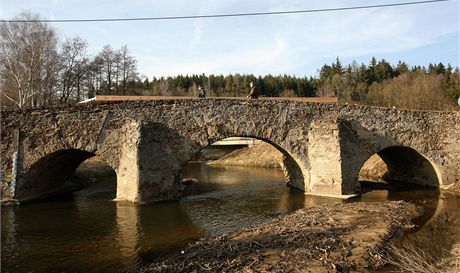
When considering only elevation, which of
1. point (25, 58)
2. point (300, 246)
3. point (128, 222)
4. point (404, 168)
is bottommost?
point (128, 222)

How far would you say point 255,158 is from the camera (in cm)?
3547

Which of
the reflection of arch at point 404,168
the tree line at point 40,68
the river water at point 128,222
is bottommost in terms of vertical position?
the river water at point 128,222

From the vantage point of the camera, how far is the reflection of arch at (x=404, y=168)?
67.9 ft

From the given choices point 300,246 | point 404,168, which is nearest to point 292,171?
point 404,168

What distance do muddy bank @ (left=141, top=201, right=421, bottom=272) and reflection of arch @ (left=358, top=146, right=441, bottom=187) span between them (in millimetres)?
9010

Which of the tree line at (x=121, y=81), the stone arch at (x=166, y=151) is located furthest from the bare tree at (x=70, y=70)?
the stone arch at (x=166, y=151)

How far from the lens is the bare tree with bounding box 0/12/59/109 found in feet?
94.0

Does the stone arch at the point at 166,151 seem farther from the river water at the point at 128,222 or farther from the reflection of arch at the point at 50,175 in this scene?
the reflection of arch at the point at 50,175

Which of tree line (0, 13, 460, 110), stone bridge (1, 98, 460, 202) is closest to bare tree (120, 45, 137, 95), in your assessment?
tree line (0, 13, 460, 110)

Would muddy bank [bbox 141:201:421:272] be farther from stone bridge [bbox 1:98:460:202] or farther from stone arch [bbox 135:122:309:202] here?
stone arch [bbox 135:122:309:202]

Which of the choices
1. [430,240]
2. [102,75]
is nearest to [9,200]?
[430,240]

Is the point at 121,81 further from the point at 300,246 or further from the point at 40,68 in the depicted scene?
the point at 300,246

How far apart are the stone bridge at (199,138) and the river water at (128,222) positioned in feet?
3.70

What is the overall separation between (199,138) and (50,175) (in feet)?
25.3
